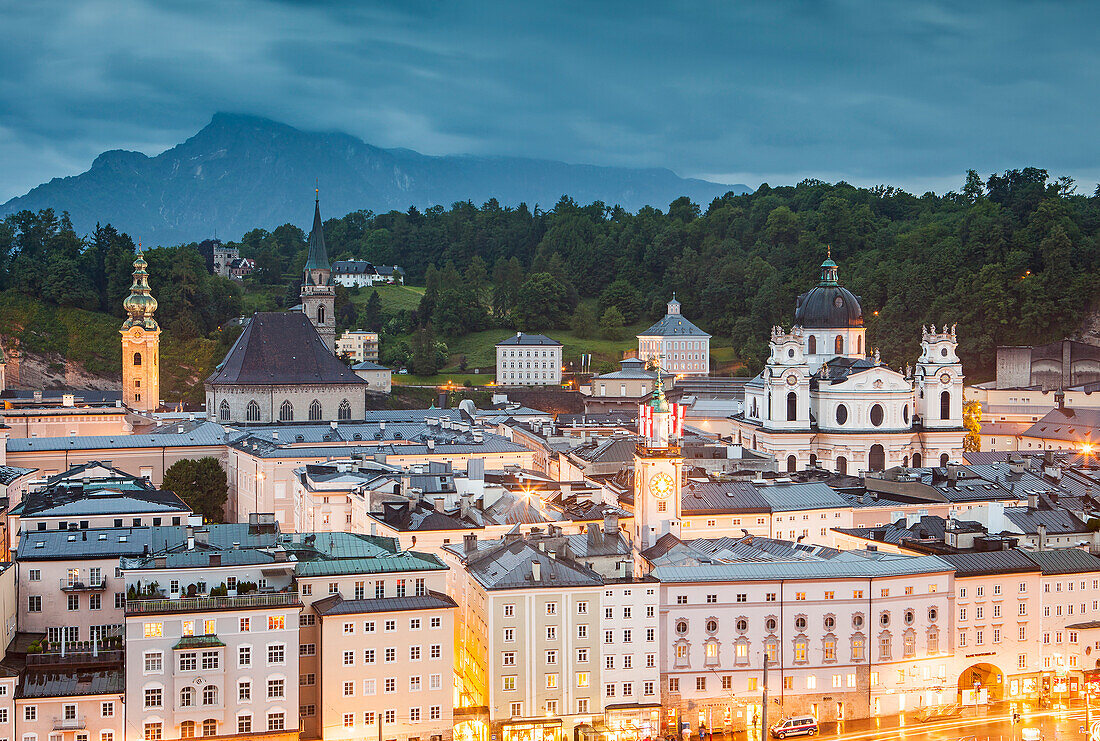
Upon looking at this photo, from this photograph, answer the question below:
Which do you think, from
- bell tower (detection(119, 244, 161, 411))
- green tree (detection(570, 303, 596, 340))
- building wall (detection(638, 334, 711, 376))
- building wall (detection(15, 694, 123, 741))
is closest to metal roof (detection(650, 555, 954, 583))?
building wall (detection(15, 694, 123, 741))

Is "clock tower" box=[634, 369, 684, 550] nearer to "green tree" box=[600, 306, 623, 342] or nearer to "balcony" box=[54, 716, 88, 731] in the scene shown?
"balcony" box=[54, 716, 88, 731]

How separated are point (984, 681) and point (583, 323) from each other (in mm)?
98206

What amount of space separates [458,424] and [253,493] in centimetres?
1811

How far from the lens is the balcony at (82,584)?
40.3 meters

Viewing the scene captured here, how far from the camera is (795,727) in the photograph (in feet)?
137

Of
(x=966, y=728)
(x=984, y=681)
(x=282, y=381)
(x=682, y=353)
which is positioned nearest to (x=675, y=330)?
(x=682, y=353)

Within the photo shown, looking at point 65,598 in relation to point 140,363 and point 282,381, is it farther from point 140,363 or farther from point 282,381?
point 140,363

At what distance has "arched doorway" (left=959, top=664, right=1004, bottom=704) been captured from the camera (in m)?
45.5

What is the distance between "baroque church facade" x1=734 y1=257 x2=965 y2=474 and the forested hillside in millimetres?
27462

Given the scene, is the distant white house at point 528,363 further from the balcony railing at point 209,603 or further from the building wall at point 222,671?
the building wall at point 222,671

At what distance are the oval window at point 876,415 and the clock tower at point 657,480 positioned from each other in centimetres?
3383

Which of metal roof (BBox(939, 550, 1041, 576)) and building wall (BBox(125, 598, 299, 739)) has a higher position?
metal roof (BBox(939, 550, 1041, 576))

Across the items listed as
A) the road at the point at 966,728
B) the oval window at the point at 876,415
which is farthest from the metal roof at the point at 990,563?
the oval window at the point at 876,415

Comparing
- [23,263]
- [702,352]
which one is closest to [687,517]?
[702,352]
